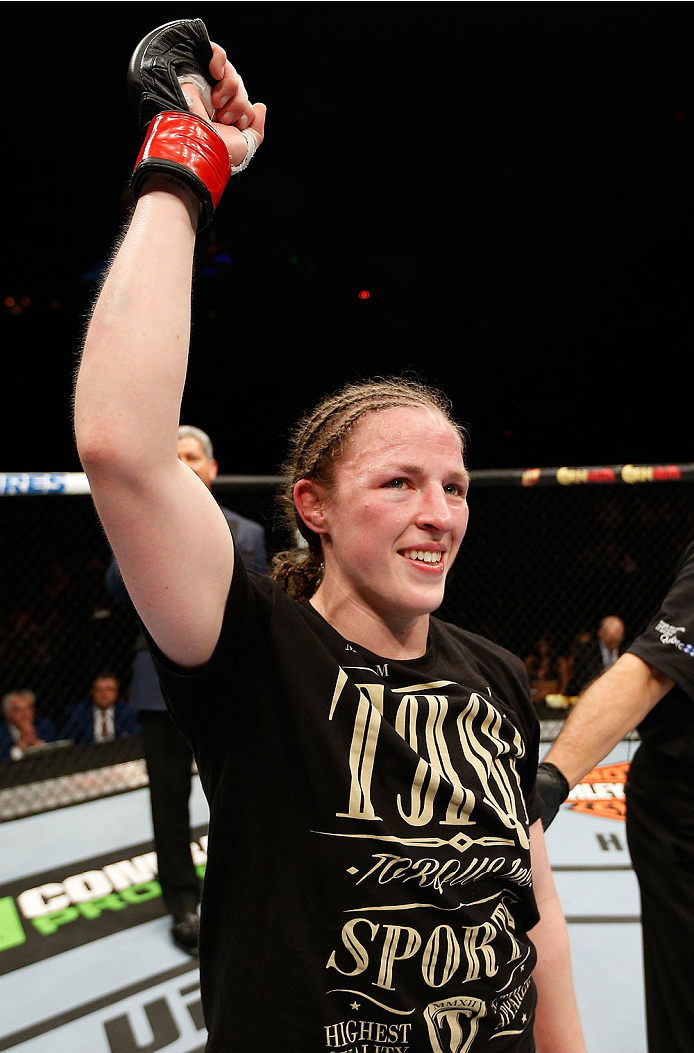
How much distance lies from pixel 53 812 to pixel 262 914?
8.00 ft

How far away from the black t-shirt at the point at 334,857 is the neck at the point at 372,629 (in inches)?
1.9

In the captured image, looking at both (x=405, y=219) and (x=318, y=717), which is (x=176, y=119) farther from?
(x=405, y=219)

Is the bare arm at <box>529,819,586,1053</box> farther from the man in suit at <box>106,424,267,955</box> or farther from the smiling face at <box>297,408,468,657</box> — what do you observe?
the man in suit at <box>106,424,267,955</box>

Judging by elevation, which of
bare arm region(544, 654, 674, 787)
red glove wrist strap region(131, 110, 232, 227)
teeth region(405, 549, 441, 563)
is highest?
red glove wrist strap region(131, 110, 232, 227)

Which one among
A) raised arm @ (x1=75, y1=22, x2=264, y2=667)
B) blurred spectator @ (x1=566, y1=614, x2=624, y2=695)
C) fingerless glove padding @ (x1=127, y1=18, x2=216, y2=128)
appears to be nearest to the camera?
raised arm @ (x1=75, y1=22, x2=264, y2=667)

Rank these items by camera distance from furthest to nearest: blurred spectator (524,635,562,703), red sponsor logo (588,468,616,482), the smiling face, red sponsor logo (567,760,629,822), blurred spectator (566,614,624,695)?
blurred spectator (524,635,562,703) < blurred spectator (566,614,624,695) < red sponsor logo (567,760,629,822) < red sponsor logo (588,468,616,482) < the smiling face

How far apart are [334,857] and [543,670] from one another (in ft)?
16.0

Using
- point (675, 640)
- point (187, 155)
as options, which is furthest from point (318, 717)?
point (675, 640)

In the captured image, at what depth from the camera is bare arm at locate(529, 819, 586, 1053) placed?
83 cm

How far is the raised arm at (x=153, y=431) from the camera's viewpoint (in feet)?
1.61

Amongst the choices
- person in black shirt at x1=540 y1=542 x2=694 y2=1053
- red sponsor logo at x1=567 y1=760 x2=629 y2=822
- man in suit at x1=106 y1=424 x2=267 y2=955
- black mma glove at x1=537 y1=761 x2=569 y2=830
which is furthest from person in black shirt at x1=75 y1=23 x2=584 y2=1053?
red sponsor logo at x1=567 y1=760 x2=629 y2=822

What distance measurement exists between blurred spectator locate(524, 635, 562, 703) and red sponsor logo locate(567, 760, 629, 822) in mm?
1497

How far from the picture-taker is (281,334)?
8023 millimetres

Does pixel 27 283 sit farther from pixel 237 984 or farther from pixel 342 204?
pixel 237 984
